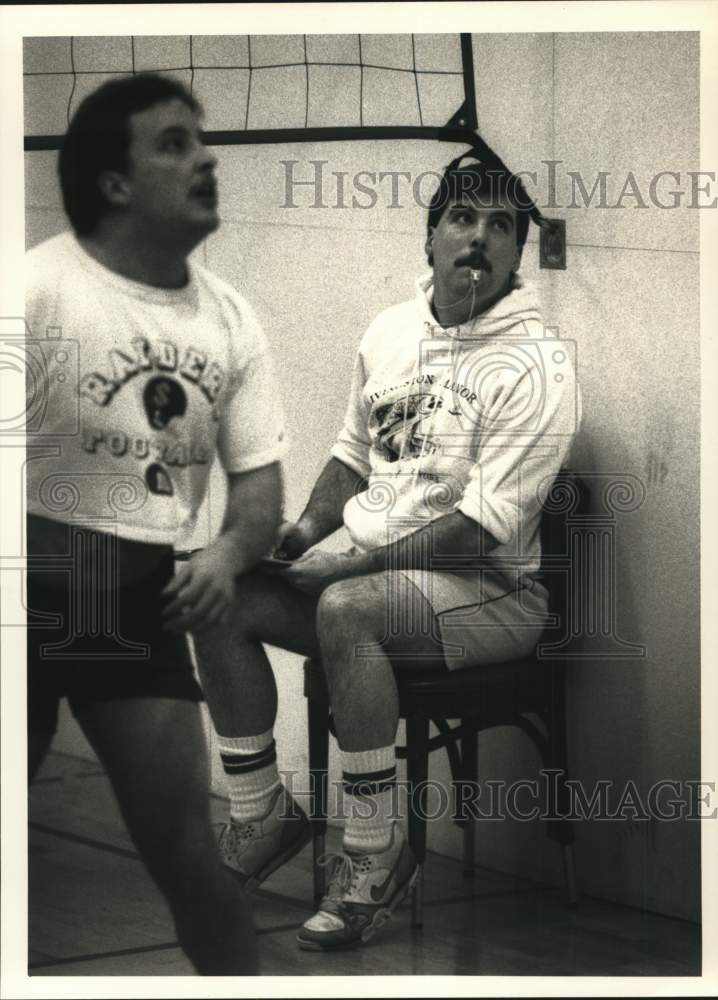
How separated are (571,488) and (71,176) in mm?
1116

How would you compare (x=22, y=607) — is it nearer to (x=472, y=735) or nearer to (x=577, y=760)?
(x=472, y=735)

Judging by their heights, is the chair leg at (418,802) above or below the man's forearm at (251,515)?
below

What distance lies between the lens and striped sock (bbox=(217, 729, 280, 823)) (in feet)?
10.7

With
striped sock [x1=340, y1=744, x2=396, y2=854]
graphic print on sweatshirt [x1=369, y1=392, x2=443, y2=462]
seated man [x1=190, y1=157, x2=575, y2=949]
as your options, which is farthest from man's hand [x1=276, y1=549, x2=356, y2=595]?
striped sock [x1=340, y1=744, x2=396, y2=854]

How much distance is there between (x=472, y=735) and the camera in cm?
327

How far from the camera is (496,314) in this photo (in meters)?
3.26

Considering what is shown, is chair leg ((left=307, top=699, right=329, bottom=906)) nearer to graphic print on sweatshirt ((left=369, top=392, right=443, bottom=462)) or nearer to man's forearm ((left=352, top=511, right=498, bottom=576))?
man's forearm ((left=352, top=511, right=498, bottom=576))

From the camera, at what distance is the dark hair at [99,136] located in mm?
3195

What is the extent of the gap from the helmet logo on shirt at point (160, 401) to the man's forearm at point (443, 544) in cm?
49

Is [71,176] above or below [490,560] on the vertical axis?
above

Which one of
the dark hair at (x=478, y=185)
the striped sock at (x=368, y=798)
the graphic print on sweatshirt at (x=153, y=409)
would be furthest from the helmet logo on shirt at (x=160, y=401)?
the striped sock at (x=368, y=798)

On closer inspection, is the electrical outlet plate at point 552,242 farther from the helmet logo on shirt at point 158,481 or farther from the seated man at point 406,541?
the helmet logo on shirt at point 158,481

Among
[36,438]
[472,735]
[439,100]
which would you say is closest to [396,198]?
[439,100]

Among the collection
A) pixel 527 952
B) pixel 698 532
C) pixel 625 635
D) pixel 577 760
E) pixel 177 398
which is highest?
pixel 177 398
